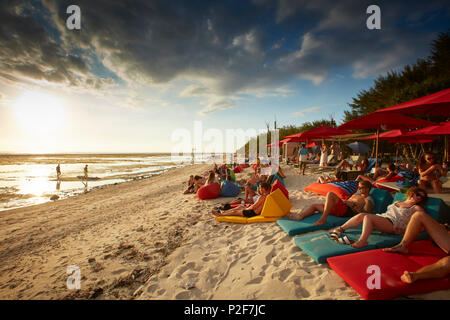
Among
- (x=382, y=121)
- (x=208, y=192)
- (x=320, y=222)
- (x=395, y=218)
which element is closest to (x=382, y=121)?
(x=382, y=121)

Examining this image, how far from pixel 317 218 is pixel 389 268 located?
170 centimetres

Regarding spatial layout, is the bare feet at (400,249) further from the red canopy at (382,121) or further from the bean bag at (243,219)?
the red canopy at (382,121)

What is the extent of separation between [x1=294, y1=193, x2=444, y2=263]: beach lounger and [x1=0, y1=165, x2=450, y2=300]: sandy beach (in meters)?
0.13

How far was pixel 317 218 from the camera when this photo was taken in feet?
12.3

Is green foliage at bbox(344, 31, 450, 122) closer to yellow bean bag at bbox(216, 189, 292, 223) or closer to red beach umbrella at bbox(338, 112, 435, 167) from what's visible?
red beach umbrella at bbox(338, 112, 435, 167)

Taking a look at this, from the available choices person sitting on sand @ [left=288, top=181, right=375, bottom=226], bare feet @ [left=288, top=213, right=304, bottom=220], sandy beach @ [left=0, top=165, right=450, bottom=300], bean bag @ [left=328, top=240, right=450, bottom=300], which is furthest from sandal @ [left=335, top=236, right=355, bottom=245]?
bare feet @ [left=288, top=213, right=304, bottom=220]

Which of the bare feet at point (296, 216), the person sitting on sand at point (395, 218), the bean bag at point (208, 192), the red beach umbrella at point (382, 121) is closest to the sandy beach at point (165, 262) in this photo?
the bare feet at point (296, 216)

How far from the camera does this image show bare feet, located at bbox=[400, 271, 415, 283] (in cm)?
183

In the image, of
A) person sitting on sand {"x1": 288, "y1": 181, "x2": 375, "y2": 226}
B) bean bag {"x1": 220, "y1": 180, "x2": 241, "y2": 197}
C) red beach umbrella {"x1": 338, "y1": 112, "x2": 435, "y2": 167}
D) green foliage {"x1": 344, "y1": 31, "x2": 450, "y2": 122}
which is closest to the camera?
person sitting on sand {"x1": 288, "y1": 181, "x2": 375, "y2": 226}

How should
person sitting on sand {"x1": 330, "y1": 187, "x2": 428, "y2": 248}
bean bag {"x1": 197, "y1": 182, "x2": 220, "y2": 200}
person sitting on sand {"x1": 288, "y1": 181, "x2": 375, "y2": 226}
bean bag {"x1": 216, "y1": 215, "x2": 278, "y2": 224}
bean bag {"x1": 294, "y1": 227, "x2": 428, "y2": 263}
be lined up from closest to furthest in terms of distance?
bean bag {"x1": 294, "y1": 227, "x2": 428, "y2": 263} < person sitting on sand {"x1": 330, "y1": 187, "x2": 428, "y2": 248} < person sitting on sand {"x1": 288, "y1": 181, "x2": 375, "y2": 226} < bean bag {"x1": 216, "y1": 215, "x2": 278, "y2": 224} < bean bag {"x1": 197, "y1": 182, "x2": 220, "y2": 200}
